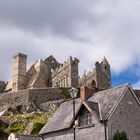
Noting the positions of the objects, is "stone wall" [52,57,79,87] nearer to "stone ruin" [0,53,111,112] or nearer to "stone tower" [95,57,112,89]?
"stone ruin" [0,53,111,112]

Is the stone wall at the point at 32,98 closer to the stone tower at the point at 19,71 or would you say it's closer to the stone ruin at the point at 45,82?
the stone ruin at the point at 45,82

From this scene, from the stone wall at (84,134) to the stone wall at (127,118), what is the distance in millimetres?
1013

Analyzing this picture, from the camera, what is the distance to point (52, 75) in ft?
429

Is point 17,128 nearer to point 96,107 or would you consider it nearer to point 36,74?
point 96,107

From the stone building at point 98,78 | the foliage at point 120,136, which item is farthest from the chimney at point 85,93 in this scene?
the stone building at point 98,78

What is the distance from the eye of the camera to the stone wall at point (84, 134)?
43.5m

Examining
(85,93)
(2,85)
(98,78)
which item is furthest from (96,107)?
(2,85)

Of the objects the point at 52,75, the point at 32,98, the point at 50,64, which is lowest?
the point at 32,98

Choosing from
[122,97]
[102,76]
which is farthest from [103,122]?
[102,76]

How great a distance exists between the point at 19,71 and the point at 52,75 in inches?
377

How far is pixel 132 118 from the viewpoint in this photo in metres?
45.4

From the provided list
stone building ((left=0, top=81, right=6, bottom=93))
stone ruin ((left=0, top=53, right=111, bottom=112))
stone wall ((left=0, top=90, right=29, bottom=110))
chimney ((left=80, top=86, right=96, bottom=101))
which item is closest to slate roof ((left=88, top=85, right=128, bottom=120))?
chimney ((left=80, top=86, right=96, bottom=101))

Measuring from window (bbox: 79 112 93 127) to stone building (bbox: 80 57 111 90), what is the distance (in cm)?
6878

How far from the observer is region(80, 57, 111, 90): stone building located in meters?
117
